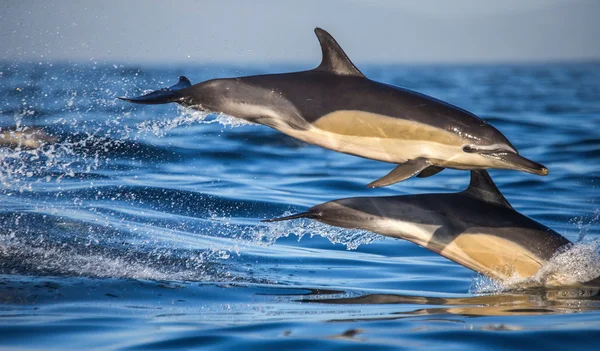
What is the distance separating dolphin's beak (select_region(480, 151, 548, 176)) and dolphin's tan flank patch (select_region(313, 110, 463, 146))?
0.28 metres

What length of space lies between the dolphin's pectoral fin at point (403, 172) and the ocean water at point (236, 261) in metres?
0.93

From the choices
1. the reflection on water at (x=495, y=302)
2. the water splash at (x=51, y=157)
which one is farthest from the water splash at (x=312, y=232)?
the water splash at (x=51, y=157)

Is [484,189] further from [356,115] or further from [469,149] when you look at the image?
[356,115]

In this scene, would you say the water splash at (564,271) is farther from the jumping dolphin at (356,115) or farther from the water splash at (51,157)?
the water splash at (51,157)

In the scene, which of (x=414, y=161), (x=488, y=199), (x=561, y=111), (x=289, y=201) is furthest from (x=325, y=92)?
(x=561, y=111)

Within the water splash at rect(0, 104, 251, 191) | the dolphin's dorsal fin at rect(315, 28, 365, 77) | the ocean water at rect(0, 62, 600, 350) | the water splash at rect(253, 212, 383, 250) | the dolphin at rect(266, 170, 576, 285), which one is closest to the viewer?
the ocean water at rect(0, 62, 600, 350)

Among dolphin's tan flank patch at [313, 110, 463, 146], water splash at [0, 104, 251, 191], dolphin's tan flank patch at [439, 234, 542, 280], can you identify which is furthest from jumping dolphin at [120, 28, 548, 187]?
water splash at [0, 104, 251, 191]

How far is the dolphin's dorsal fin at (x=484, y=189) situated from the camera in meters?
7.20

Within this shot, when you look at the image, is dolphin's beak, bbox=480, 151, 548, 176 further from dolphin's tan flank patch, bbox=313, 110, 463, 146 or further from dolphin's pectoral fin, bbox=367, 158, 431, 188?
dolphin's pectoral fin, bbox=367, 158, 431, 188

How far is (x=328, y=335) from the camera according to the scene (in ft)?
18.1

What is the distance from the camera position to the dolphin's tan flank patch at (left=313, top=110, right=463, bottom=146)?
669 centimetres

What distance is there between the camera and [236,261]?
29.0ft

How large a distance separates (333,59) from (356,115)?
0.50m

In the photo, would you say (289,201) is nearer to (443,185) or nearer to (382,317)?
A: (443,185)
